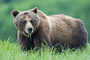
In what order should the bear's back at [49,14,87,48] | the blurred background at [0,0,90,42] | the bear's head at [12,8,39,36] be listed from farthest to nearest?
the blurred background at [0,0,90,42]
the bear's back at [49,14,87,48]
the bear's head at [12,8,39,36]

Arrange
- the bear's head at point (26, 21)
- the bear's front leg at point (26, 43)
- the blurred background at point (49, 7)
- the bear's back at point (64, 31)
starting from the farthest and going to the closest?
the blurred background at point (49, 7), the bear's back at point (64, 31), the bear's front leg at point (26, 43), the bear's head at point (26, 21)

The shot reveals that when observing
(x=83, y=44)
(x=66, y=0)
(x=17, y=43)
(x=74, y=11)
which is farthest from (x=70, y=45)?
(x=66, y=0)

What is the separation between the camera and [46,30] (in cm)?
852

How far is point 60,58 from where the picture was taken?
715cm

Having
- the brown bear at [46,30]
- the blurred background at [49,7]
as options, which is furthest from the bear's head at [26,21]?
the blurred background at [49,7]

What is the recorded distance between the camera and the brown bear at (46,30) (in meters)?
8.34

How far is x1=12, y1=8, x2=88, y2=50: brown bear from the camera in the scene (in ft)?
27.3

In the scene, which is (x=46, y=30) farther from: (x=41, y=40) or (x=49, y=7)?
(x=49, y=7)

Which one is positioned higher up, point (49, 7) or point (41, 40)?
point (41, 40)

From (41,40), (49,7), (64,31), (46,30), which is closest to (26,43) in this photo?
(41,40)

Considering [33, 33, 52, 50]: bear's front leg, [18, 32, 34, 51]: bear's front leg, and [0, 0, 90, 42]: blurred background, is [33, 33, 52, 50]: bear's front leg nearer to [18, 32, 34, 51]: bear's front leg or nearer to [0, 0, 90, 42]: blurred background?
[18, 32, 34, 51]: bear's front leg

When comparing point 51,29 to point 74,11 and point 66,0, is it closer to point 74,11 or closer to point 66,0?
point 74,11

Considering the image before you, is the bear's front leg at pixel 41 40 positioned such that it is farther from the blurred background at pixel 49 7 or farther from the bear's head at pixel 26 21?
the blurred background at pixel 49 7

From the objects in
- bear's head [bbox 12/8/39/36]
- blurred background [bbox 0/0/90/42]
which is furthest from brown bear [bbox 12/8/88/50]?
blurred background [bbox 0/0/90/42]
